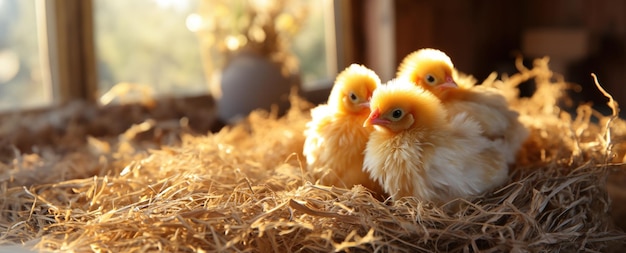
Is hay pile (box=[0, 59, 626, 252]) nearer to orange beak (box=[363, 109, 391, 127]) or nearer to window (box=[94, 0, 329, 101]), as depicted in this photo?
orange beak (box=[363, 109, 391, 127])

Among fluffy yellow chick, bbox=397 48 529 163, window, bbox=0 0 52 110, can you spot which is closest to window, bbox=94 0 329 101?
window, bbox=0 0 52 110

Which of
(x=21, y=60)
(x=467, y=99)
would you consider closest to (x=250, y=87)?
(x=21, y=60)

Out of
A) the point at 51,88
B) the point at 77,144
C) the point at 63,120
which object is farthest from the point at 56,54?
the point at 77,144

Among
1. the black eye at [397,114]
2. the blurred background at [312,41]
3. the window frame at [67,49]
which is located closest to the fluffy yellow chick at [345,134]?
the black eye at [397,114]

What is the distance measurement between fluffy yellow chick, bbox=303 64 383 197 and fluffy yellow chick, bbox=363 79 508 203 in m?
0.07

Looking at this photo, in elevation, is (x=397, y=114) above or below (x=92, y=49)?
above

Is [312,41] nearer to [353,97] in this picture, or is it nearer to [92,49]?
Result: [92,49]

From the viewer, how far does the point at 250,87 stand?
8.22ft

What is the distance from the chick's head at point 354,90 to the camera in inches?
51.9

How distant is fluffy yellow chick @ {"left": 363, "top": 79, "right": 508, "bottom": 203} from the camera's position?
1.17m

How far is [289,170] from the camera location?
135cm

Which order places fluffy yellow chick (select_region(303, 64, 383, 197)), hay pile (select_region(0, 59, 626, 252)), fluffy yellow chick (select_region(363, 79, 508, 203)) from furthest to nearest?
fluffy yellow chick (select_region(303, 64, 383, 197)), fluffy yellow chick (select_region(363, 79, 508, 203)), hay pile (select_region(0, 59, 626, 252))

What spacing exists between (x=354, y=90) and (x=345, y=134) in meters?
0.08

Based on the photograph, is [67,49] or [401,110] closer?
[401,110]
